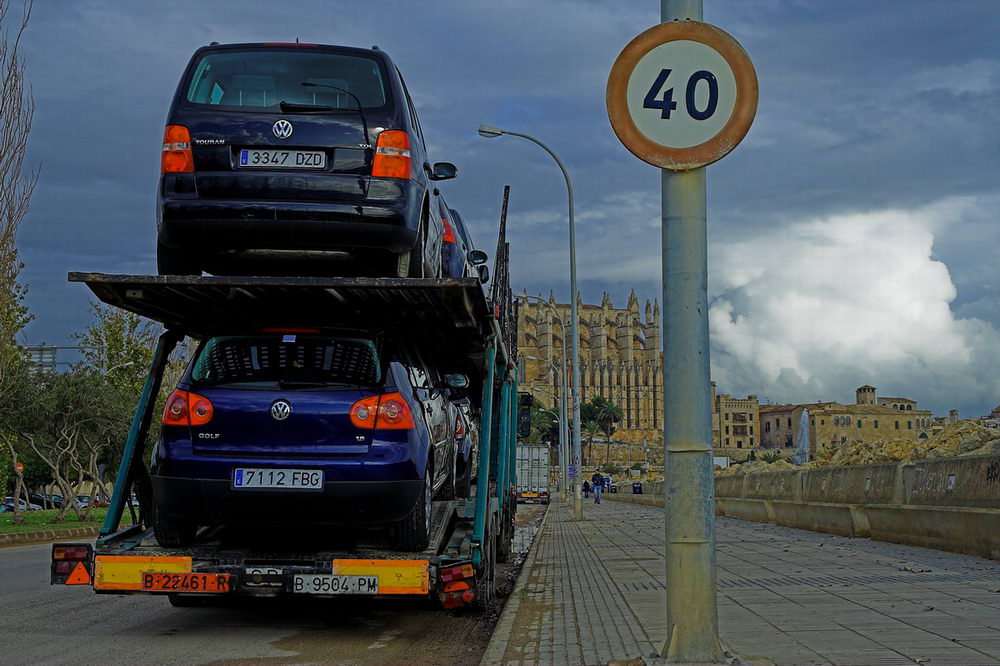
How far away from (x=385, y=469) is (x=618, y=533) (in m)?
15.0

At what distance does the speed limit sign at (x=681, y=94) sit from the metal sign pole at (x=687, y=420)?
0.60 ft

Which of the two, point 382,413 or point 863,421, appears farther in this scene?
point 863,421

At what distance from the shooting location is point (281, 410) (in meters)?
7.09

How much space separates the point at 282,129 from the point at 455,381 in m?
2.86

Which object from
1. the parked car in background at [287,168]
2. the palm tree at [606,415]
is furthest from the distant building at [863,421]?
the parked car in background at [287,168]

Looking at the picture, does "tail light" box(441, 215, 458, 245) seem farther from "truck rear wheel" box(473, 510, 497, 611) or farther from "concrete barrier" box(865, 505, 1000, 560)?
"concrete barrier" box(865, 505, 1000, 560)

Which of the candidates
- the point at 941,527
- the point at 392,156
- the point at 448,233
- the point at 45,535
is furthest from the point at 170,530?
the point at 45,535

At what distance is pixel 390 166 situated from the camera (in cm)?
777

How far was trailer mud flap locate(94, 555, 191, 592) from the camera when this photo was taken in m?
7.24

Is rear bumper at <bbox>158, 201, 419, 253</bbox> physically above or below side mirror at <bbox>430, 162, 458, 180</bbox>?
below

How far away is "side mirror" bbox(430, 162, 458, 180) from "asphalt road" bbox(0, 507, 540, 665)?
3.53m

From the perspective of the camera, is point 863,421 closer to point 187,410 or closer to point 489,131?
point 489,131

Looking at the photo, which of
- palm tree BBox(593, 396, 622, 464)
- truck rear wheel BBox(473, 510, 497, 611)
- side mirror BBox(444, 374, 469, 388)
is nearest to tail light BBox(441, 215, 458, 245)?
side mirror BBox(444, 374, 469, 388)

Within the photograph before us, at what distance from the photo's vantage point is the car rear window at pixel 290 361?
7.29 meters
